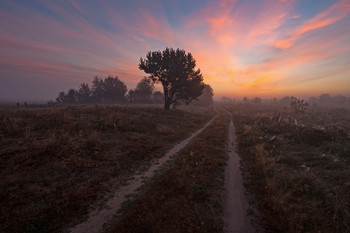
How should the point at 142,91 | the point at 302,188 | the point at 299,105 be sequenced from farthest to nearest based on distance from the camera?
the point at 142,91, the point at 299,105, the point at 302,188

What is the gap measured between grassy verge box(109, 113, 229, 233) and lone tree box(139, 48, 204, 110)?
894 inches

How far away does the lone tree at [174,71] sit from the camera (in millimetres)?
27703

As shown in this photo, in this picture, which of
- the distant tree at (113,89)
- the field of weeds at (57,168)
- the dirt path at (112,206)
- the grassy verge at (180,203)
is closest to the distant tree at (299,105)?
the field of weeds at (57,168)

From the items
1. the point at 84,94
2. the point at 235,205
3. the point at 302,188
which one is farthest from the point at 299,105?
the point at 84,94

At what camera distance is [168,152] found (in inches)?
418

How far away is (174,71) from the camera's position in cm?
2736

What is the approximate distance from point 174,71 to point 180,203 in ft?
82.9

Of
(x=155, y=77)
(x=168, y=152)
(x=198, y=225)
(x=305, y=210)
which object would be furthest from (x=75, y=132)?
(x=155, y=77)

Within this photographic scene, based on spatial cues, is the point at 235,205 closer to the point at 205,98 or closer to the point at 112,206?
the point at 112,206

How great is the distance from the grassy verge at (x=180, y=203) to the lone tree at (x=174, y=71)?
2270cm

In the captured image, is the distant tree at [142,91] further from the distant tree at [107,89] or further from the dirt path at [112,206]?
the dirt path at [112,206]

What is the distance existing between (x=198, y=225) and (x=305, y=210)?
12.8 ft

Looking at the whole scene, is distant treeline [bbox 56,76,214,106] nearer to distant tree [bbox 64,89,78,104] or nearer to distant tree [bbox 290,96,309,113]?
distant tree [bbox 64,89,78,104]

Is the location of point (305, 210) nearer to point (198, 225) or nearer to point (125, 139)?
point (198, 225)
